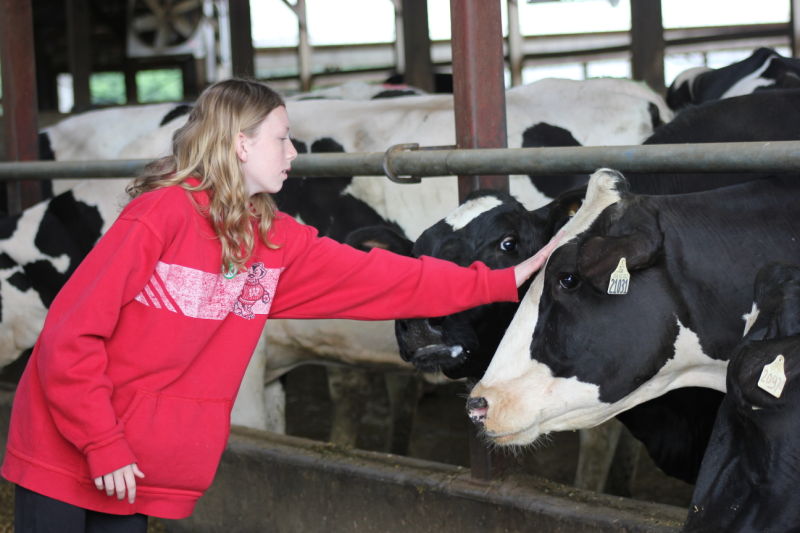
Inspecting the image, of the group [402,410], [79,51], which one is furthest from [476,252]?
[79,51]

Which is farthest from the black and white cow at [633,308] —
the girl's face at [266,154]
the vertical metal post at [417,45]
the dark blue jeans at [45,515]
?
the vertical metal post at [417,45]

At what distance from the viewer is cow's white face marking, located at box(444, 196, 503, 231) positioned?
10.2 ft

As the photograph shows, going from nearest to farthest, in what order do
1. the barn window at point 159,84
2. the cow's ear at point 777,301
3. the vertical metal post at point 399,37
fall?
1. the cow's ear at point 777,301
2. the vertical metal post at point 399,37
3. the barn window at point 159,84

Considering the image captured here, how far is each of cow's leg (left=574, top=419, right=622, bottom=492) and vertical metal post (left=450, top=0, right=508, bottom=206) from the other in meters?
1.58

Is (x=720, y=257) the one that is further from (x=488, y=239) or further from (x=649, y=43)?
(x=649, y=43)

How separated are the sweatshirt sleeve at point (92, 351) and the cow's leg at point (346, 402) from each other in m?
3.18

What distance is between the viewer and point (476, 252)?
10.1ft

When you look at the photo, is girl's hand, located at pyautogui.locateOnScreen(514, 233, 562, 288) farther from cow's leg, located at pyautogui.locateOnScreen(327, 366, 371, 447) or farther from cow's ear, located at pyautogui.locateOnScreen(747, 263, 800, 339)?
cow's leg, located at pyautogui.locateOnScreen(327, 366, 371, 447)

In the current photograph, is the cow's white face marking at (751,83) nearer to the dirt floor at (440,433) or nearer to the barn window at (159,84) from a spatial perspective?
the dirt floor at (440,433)

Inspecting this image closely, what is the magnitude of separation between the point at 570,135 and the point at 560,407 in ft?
7.52

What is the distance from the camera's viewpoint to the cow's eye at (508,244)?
10.1 ft

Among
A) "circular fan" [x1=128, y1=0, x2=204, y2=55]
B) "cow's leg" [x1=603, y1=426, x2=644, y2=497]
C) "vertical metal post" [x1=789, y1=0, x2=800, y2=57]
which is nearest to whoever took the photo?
"cow's leg" [x1=603, y1=426, x2=644, y2=497]

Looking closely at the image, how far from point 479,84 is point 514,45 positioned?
26.7 ft

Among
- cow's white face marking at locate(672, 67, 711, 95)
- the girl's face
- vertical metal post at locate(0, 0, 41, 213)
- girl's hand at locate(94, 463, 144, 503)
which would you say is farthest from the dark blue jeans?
cow's white face marking at locate(672, 67, 711, 95)
